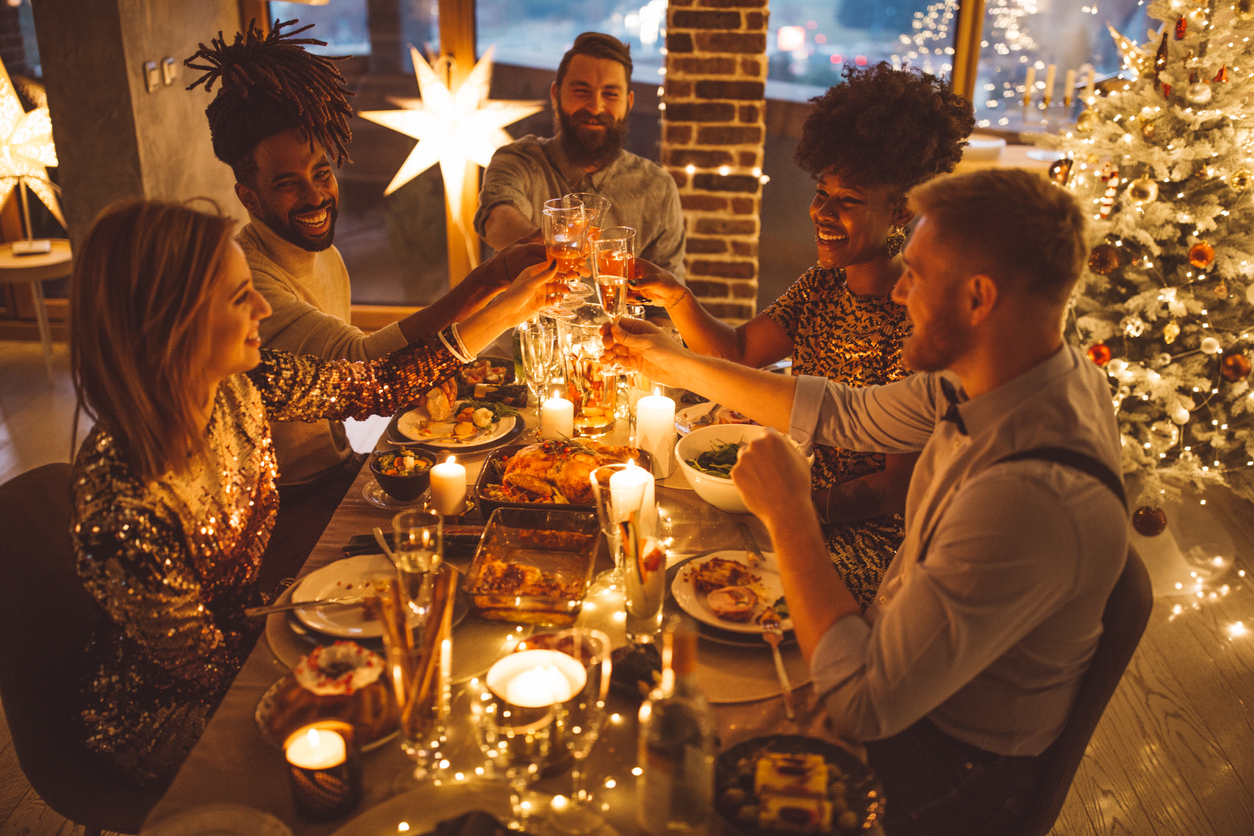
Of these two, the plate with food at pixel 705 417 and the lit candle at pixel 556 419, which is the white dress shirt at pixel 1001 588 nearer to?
the plate with food at pixel 705 417

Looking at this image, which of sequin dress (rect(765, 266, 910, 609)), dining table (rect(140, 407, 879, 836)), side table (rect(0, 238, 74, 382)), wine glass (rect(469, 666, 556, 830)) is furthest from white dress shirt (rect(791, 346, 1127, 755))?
side table (rect(0, 238, 74, 382))

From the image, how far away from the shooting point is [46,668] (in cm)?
145

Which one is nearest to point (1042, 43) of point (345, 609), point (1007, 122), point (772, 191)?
point (1007, 122)

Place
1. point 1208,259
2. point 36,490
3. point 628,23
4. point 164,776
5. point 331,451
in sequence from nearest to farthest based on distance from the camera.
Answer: point 164,776 → point 36,490 → point 331,451 → point 1208,259 → point 628,23

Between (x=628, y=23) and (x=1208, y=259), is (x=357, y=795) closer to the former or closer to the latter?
(x=1208, y=259)

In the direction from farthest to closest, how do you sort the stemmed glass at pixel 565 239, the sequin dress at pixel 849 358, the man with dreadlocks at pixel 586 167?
→ the man with dreadlocks at pixel 586 167 < the stemmed glass at pixel 565 239 < the sequin dress at pixel 849 358

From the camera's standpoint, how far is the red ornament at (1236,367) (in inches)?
114

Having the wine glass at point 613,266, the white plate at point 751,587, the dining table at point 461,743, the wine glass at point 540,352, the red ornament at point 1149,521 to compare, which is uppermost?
the wine glass at point 613,266

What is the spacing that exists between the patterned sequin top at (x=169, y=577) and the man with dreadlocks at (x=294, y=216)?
49 cm

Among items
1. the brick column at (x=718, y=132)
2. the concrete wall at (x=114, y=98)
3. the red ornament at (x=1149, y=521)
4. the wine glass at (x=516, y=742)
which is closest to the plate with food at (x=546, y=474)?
the wine glass at (x=516, y=742)

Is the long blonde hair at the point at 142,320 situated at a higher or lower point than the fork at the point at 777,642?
higher

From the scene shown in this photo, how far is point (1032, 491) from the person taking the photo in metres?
1.08

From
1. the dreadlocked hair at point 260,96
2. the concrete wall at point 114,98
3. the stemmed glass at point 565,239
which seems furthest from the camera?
the concrete wall at point 114,98

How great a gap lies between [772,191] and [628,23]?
1437mm
